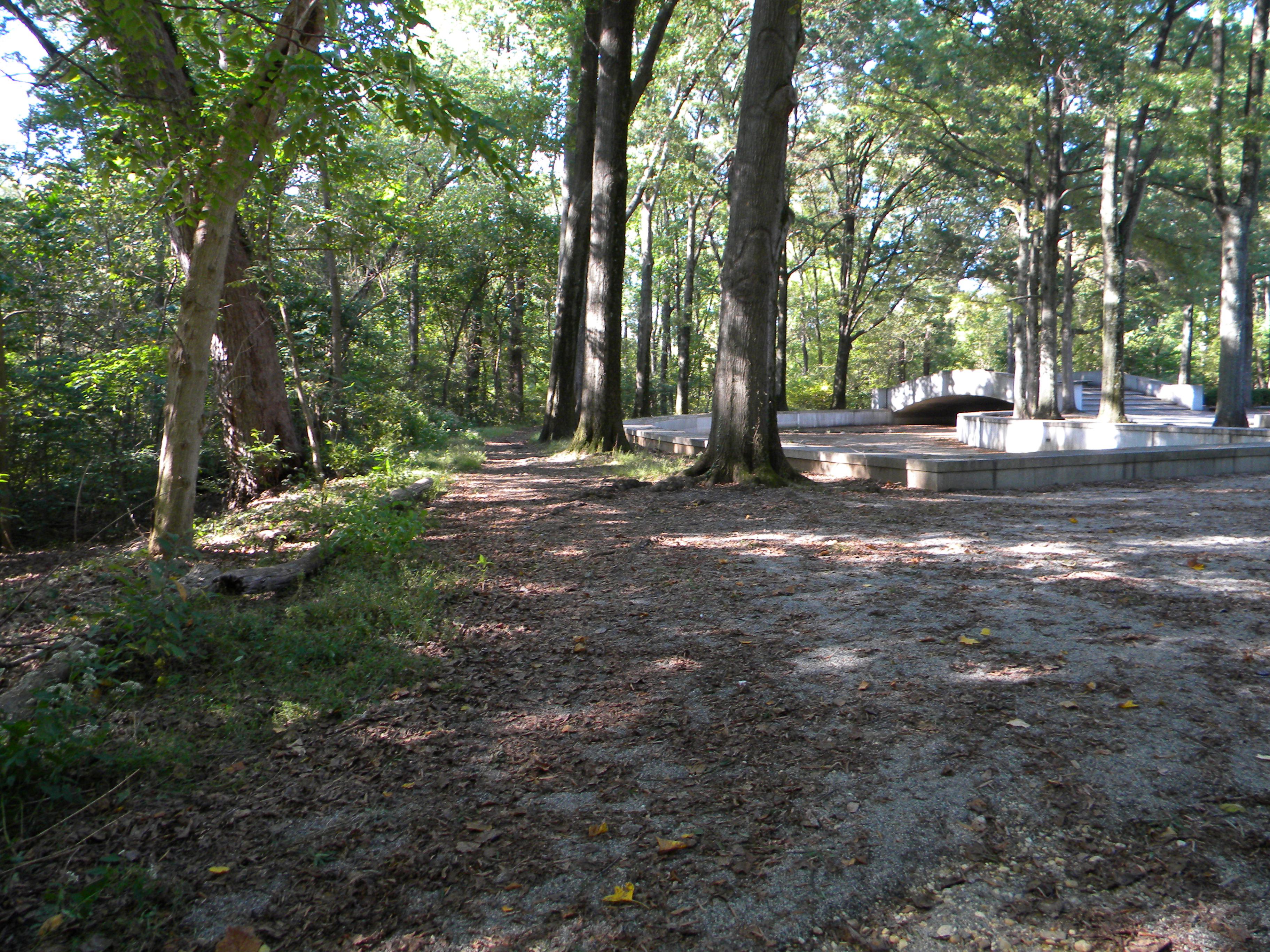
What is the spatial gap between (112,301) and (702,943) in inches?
366

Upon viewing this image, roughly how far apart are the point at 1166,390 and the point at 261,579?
3874cm

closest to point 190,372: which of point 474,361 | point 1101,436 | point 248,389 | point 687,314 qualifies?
point 248,389

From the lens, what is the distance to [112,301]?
8.61m

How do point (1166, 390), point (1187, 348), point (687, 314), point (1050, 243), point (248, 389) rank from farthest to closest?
point (1187, 348)
point (1166, 390)
point (687, 314)
point (1050, 243)
point (248, 389)

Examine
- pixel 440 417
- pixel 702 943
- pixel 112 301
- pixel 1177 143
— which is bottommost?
pixel 702 943

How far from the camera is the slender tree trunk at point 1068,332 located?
23.7 metres

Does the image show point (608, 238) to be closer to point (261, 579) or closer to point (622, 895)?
point (261, 579)

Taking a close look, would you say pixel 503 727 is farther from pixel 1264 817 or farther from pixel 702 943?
pixel 1264 817

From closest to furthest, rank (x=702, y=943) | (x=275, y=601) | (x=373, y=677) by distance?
1. (x=702, y=943)
2. (x=373, y=677)
3. (x=275, y=601)

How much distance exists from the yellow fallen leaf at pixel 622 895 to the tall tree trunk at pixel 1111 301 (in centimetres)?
1848

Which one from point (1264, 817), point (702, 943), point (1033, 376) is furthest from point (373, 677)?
point (1033, 376)

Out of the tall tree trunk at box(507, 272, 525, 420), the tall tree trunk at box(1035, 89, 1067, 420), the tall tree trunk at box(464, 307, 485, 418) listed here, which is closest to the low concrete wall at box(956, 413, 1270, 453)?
the tall tree trunk at box(1035, 89, 1067, 420)

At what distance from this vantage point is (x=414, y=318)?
28.5 meters

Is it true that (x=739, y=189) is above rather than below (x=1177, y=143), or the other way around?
below
